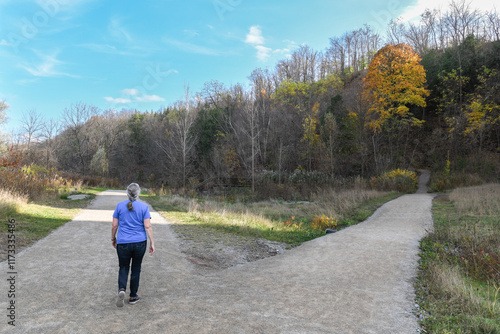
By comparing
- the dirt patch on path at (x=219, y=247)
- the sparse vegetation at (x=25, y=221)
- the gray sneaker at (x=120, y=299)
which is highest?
the sparse vegetation at (x=25, y=221)

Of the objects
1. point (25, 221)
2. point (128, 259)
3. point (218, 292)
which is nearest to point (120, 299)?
point (128, 259)

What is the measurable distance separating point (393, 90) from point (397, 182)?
12.0 meters

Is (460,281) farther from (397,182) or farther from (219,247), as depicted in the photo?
(397,182)

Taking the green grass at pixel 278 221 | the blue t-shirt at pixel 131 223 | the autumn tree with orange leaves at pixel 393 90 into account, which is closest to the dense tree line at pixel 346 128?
the autumn tree with orange leaves at pixel 393 90

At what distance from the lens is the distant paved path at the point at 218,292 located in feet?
11.1

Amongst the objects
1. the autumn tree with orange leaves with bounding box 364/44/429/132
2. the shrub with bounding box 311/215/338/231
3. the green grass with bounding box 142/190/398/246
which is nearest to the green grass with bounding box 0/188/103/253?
the green grass with bounding box 142/190/398/246

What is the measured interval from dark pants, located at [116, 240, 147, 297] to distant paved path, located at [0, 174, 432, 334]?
0.29m

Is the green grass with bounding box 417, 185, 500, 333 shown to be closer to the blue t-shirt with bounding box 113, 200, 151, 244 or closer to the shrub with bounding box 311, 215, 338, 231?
the shrub with bounding box 311, 215, 338, 231

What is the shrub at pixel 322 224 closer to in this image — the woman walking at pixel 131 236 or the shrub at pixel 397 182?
the woman walking at pixel 131 236

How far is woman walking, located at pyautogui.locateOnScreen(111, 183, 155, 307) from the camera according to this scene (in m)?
3.85

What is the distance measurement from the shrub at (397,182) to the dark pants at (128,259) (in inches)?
879

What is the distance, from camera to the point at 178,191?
25.9m

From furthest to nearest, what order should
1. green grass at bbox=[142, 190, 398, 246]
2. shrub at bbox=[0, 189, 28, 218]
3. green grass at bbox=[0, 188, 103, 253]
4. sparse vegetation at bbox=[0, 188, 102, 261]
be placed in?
green grass at bbox=[142, 190, 398, 246], shrub at bbox=[0, 189, 28, 218], green grass at bbox=[0, 188, 103, 253], sparse vegetation at bbox=[0, 188, 102, 261]

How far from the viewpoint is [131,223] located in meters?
3.93
